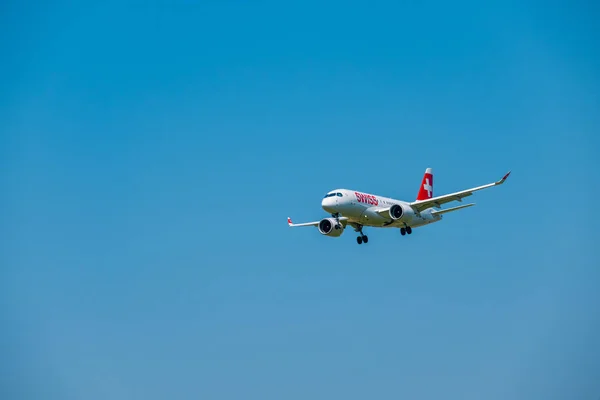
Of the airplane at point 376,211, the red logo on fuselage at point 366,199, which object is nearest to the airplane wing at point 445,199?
the airplane at point 376,211

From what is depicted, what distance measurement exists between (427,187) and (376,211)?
16711mm

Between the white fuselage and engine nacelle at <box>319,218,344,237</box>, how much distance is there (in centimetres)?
172

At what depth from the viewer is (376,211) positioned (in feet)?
246

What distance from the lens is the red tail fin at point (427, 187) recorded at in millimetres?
88938

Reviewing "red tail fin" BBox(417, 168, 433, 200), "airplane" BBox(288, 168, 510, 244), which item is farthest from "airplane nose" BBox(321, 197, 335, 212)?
"red tail fin" BBox(417, 168, 433, 200)

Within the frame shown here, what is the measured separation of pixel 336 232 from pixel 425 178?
56.7ft

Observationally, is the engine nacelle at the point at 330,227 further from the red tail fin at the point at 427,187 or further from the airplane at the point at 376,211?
the red tail fin at the point at 427,187

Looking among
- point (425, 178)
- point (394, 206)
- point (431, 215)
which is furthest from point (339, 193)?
point (425, 178)

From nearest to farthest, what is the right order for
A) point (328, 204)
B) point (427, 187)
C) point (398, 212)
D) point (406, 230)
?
point (328, 204), point (398, 212), point (406, 230), point (427, 187)

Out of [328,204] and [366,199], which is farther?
[366,199]

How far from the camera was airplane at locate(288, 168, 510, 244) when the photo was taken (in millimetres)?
72312

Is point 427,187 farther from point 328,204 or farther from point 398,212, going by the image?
point 328,204

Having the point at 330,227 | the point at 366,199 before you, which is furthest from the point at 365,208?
the point at 330,227

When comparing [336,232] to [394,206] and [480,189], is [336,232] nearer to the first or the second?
[394,206]
